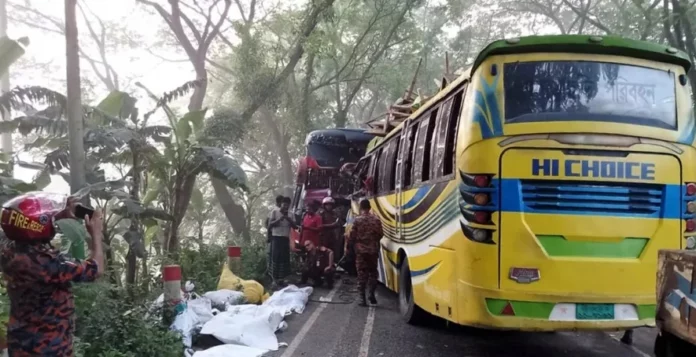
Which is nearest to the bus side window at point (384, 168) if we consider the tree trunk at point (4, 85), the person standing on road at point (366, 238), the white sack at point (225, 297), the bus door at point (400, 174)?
the person standing on road at point (366, 238)

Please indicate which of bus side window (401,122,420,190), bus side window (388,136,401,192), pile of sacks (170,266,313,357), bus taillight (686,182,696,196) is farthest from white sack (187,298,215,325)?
bus taillight (686,182,696,196)

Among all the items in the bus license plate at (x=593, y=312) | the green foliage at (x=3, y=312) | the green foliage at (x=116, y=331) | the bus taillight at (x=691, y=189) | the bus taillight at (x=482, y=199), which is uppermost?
the bus taillight at (x=691, y=189)

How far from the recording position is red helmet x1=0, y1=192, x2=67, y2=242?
341cm

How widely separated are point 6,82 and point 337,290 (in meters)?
9.12

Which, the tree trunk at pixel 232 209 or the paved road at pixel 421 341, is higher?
the tree trunk at pixel 232 209

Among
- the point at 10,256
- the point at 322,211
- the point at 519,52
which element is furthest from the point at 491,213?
the point at 322,211

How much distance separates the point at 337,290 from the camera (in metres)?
11.1

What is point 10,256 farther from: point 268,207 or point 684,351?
point 268,207

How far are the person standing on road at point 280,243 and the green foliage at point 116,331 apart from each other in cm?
463

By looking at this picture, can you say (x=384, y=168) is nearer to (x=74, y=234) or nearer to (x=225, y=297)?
(x=225, y=297)

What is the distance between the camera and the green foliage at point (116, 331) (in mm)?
5422

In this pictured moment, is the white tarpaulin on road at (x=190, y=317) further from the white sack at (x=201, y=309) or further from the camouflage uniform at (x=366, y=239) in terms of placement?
the camouflage uniform at (x=366, y=239)

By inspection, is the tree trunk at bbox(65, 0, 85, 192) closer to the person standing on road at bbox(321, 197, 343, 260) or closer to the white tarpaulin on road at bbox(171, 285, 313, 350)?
the white tarpaulin on road at bbox(171, 285, 313, 350)

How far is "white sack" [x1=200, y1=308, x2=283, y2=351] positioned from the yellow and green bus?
2207mm
